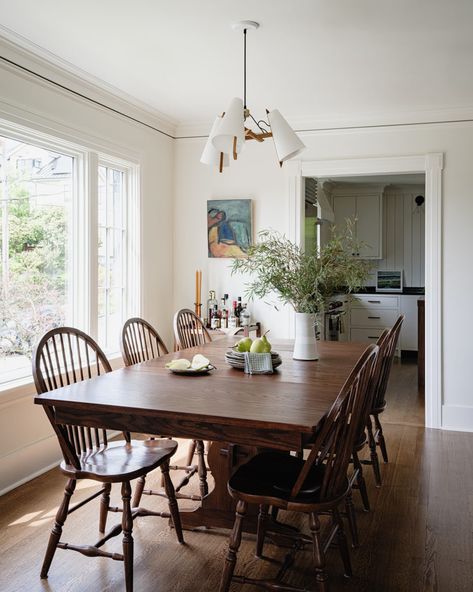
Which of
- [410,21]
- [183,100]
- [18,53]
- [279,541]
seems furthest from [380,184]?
[279,541]

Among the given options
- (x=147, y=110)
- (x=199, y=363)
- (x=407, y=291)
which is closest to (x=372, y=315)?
(x=407, y=291)

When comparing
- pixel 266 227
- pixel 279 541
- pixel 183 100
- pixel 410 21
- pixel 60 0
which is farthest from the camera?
pixel 266 227

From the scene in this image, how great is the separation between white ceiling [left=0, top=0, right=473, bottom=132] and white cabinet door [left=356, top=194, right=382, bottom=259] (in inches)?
146

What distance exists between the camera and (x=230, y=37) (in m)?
3.35

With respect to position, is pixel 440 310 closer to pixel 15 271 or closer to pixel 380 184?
pixel 15 271

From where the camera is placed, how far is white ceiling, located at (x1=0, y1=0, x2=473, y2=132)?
3.00 meters

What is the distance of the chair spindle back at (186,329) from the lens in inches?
150

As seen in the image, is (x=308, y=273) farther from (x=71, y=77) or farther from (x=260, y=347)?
(x=71, y=77)

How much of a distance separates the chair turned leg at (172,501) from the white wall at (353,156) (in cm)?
272

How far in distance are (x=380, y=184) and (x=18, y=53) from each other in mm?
5874

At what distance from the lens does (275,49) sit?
353 cm

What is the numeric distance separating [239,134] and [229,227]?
8.33 ft

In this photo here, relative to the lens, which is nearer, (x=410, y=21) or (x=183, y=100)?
(x=410, y=21)

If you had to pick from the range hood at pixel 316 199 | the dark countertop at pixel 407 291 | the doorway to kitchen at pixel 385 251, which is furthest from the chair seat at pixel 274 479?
the dark countertop at pixel 407 291
